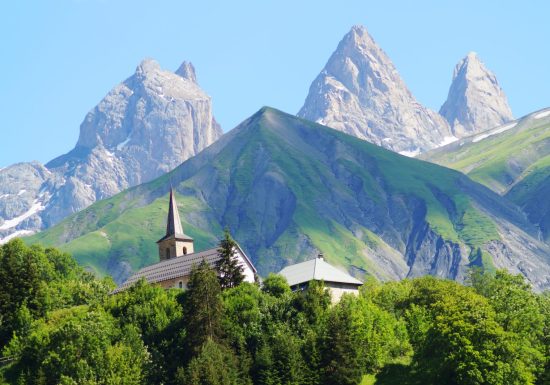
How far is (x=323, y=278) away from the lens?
452 feet

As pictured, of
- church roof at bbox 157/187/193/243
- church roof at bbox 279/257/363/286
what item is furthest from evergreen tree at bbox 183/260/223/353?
church roof at bbox 157/187/193/243

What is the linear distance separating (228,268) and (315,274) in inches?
614

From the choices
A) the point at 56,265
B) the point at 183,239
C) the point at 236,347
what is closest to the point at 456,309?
the point at 236,347

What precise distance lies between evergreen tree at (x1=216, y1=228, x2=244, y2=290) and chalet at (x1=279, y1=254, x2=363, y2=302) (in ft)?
37.8

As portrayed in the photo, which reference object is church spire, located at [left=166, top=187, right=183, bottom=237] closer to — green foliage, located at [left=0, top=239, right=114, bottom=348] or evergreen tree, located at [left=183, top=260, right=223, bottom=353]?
green foliage, located at [left=0, top=239, right=114, bottom=348]

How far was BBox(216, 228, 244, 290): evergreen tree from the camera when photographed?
12900cm

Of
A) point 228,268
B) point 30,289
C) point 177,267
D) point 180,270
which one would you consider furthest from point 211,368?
point 177,267

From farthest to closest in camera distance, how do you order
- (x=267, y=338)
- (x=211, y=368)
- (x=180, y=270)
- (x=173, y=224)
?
(x=173, y=224) → (x=180, y=270) → (x=267, y=338) → (x=211, y=368)

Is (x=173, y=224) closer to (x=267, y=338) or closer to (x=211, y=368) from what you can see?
(x=267, y=338)

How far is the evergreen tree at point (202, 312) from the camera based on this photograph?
10656 cm

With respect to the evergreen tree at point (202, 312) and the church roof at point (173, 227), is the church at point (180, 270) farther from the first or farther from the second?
the evergreen tree at point (202, 312)

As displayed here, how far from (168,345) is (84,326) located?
10719 millimetres

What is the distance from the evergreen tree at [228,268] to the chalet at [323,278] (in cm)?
1153

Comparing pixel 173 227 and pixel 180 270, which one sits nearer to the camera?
pixel 180 270
